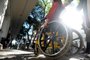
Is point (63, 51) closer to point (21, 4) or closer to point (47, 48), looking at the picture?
point (47, 48)

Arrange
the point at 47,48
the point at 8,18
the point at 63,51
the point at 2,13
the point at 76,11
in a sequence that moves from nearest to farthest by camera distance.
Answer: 1. the point at 63,51
2. the point at 47,48
3. the point at 76,11
4. the point at 2,13
5. the point at 8,18

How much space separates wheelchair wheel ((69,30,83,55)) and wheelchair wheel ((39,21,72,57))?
30.1 inches

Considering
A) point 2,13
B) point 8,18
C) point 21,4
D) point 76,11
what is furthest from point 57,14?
point 8,18

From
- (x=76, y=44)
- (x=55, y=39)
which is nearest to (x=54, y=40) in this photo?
(x=55, y=39)

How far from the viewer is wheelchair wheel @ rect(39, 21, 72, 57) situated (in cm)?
359

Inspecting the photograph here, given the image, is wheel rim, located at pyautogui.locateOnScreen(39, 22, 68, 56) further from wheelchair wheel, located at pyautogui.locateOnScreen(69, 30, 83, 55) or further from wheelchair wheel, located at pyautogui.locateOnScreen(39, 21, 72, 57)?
wheelchair wheel, located at pyautogui.locateOnScreen(69, 30, 83, 55)

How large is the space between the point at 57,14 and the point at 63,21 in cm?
20

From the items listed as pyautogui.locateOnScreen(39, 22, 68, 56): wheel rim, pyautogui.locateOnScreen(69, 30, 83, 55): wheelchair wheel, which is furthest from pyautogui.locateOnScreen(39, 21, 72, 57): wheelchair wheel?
pyautogui.locateOnScreen(69, 30, 83, 55): wheelchair wheel

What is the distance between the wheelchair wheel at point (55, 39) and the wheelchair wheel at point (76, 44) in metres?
0.76

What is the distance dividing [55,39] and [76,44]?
1079 mm

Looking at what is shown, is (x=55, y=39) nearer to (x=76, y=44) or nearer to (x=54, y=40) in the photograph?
(x=54, y=40)

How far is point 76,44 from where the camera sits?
4738mm

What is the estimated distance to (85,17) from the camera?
4023mm

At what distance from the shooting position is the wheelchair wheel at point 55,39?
359cm
